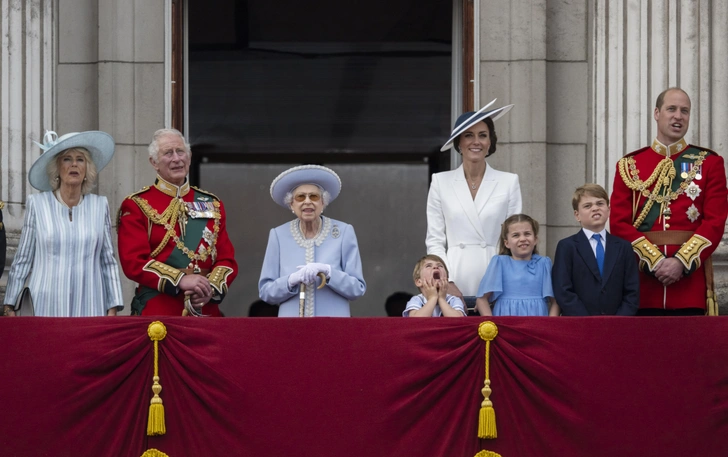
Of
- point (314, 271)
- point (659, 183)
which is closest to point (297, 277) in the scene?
point (314, 271)

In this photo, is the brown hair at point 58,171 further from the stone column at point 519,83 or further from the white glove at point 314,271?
the stone column at point 519,83

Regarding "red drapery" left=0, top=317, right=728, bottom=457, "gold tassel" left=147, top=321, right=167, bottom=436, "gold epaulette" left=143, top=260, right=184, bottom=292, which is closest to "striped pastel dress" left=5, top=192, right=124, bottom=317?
"gold epaulette" left=143, top=260, right=184, bottom=292

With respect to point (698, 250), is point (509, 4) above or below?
above

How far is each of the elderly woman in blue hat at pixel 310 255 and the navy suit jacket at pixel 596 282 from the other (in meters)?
1.09

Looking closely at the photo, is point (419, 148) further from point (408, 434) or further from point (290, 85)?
point (408, 434)

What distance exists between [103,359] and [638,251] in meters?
2.96

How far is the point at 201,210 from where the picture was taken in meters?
7.55

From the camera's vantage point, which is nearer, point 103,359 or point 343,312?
A: point 103,359

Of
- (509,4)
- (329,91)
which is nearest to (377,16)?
(329,91)

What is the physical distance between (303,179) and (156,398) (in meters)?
1.59

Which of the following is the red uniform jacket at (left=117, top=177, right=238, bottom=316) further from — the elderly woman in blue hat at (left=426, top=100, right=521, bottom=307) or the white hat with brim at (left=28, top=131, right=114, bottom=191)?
the elderly woman in blue hat at (left=426, top=100, right=521, bottom=307)

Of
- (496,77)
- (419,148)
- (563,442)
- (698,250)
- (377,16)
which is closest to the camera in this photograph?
(563,442)

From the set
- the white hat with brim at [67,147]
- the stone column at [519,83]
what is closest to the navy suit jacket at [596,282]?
the stone column at [519,83]

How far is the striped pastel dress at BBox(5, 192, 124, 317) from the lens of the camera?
727 cm
